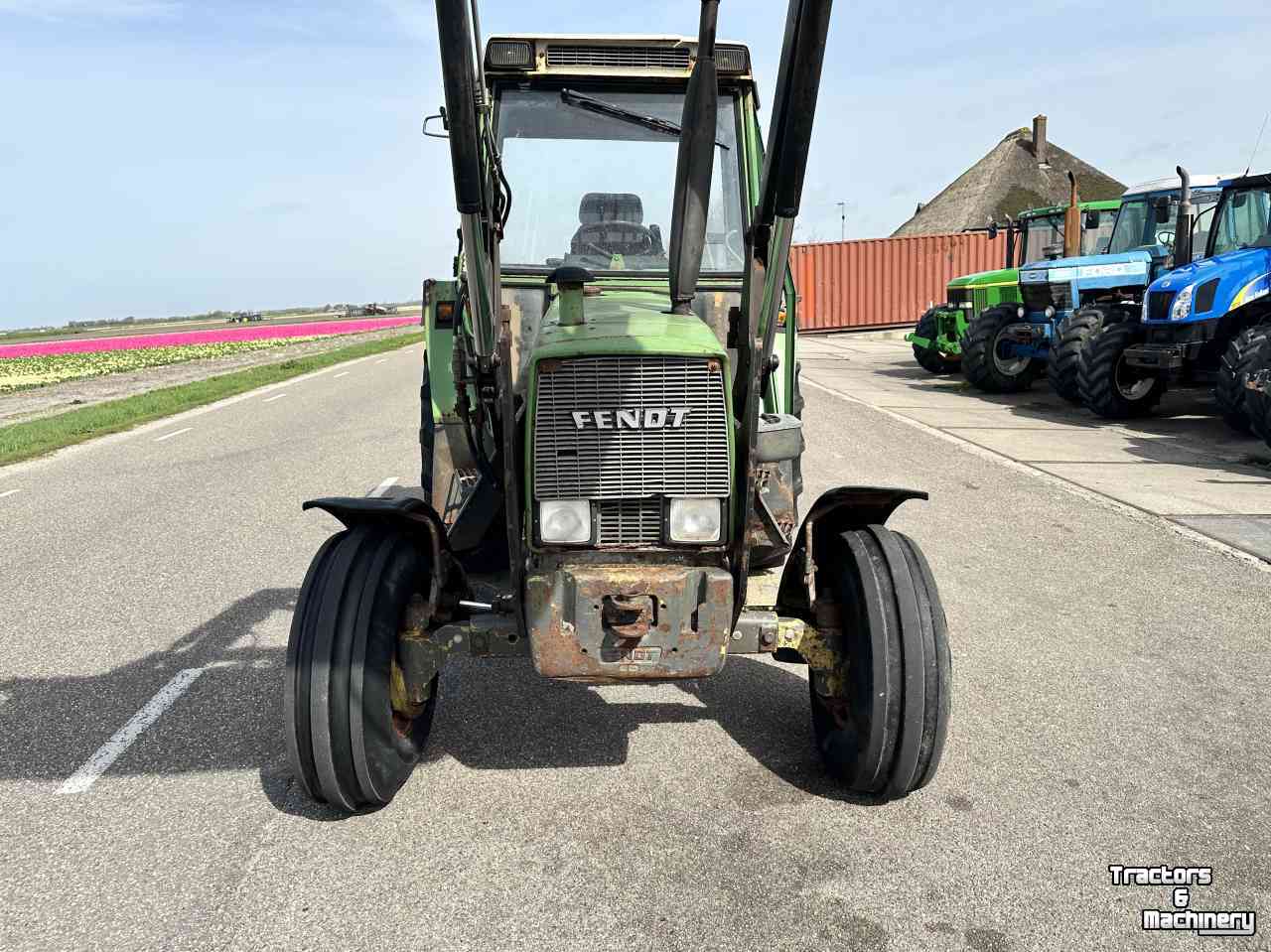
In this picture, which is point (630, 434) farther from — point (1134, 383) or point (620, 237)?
point (1134, 383)

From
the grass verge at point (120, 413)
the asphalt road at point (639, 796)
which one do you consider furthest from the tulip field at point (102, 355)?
the asphalt road at point (639, 796)

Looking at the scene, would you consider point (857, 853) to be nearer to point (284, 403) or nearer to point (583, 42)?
point (583, 42)

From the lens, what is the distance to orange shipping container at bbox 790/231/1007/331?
3225cm

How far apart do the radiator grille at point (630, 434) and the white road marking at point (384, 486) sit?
5740 mm

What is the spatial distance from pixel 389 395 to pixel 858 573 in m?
15.4

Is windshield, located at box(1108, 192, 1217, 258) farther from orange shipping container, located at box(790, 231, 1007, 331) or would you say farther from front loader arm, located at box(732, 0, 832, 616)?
orange shipping container, located at box(790, 231, 1007, 331)

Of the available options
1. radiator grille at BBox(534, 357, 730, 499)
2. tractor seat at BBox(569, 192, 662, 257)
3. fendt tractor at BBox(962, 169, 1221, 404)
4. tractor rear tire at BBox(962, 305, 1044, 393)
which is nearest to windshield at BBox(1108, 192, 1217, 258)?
fendt tractor at BBox(962, 169, 1221, 404)

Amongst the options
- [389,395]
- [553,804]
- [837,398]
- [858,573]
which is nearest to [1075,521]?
[858,573]

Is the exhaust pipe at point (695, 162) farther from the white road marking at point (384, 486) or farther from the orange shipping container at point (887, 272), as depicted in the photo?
the orange shipping container at point (887, 272)

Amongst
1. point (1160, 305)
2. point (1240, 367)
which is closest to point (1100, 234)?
point (1160, 305)

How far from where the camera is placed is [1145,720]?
4168 mm

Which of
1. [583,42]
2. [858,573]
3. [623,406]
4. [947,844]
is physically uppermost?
[583,42]

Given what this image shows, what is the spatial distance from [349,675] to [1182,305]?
1176cm

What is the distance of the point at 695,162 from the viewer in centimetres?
311
